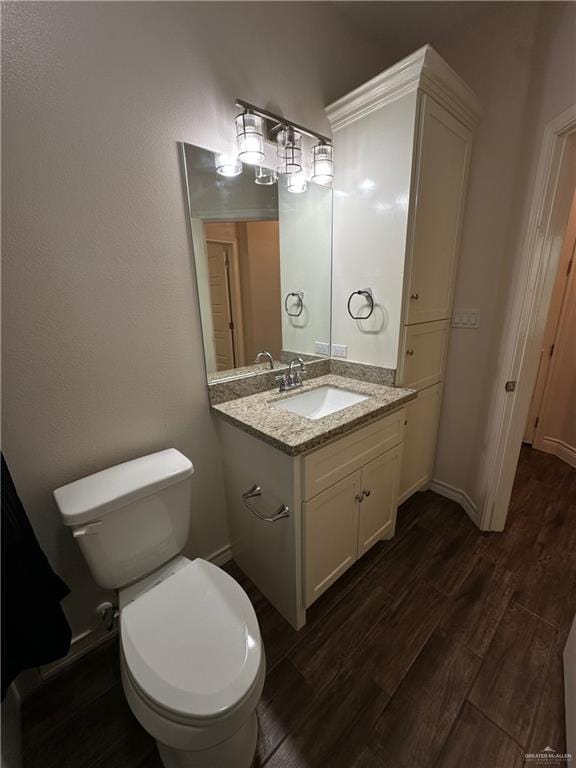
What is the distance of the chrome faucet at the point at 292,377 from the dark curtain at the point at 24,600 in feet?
3.52

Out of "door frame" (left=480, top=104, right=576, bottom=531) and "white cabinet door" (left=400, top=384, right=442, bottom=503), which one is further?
"white cabinet door" (left=400, top=384, right=442, bottom=503)

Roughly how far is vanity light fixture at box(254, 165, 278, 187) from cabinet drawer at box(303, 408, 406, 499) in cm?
120

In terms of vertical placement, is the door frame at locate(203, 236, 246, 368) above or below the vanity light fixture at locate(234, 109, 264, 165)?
below

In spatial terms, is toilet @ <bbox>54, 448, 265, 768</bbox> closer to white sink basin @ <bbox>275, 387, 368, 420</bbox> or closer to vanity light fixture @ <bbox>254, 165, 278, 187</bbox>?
white sink basin @ <bbox>275, 387, 368, 420</bbox>

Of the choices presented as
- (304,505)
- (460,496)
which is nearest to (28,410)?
(304,505)

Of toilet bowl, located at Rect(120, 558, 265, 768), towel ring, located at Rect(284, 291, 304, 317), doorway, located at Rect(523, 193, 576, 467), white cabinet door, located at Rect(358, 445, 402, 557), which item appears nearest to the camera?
toilet bowl, located at Rect(120, 558, 265, 768)

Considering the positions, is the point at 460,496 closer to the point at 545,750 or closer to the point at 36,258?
the point at 545,750

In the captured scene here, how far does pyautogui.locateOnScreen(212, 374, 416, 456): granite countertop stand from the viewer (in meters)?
1.08

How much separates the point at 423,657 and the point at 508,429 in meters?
1.13

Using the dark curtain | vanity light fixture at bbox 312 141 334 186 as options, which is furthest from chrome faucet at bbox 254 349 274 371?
the dark curtain

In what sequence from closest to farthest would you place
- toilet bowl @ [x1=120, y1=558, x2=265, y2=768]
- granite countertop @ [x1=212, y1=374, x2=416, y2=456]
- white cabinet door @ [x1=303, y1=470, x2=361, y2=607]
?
toilet bowl @ [x1=120, y1=558, x2=265, y2=768]
granite countertop @ [x1=212, y1=374, x2=416, y2=456]
white cabinet door @ [x1=303, y1=470, x2=361, y2=607]

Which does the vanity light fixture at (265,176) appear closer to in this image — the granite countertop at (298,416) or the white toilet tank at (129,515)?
the granite countertop at (298,416)

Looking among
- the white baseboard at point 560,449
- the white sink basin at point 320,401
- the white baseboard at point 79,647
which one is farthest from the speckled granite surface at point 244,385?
the white baseboard at point 560,449

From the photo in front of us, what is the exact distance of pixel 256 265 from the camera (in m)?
1.55
